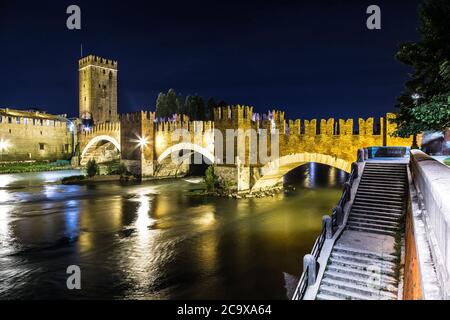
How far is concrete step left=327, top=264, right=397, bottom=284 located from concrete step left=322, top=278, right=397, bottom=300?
0.36 meters

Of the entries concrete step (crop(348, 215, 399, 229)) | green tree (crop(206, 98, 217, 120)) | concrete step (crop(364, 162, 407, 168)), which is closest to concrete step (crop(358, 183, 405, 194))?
concrete step (crop(364, 162, 407, 168))

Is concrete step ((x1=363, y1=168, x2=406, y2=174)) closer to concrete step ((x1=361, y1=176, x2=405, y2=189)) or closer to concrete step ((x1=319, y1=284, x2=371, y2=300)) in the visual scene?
concrete step ((x1=361, y1=176, x2=405, y2=189))

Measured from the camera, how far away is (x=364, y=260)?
8.49m

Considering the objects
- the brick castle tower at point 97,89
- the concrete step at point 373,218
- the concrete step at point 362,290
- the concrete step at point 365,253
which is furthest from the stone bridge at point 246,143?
the brick castle tower at point 97,89

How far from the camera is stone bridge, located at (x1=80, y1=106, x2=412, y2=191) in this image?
1978cm

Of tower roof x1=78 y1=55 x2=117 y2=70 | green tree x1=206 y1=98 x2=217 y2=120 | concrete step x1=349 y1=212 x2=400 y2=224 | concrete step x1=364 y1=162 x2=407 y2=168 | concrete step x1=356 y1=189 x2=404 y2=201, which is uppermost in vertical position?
tower roof x1=78 y1=55 x2=117 y2=70

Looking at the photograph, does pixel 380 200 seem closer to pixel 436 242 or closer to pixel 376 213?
pixel 376 213

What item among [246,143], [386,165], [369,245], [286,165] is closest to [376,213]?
[369,245]

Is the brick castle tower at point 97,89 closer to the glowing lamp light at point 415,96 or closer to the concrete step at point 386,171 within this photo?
the concrete step at point 386,171

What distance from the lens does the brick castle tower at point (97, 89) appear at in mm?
56188

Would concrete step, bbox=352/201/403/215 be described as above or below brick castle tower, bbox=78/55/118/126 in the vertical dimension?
below

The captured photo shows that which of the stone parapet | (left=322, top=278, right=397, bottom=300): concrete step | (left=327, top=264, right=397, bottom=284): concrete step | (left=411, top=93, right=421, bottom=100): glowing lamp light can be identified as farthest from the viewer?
(left=411, top=93, right=421, bottom=100): glowing lamp light
